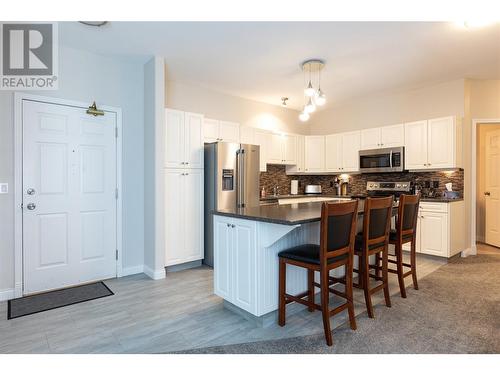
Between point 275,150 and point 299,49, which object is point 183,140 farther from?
point 275,150

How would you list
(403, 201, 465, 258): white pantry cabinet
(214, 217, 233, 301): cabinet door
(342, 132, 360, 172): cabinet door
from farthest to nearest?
(342, 132, 360, 172): cabinet door
(403, 201, 465, 258): white pantry cabinet
(214, 217, 233, 301): cabinet door

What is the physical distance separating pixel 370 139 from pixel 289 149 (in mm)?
1475

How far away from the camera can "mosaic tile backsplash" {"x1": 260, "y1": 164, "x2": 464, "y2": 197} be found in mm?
4516

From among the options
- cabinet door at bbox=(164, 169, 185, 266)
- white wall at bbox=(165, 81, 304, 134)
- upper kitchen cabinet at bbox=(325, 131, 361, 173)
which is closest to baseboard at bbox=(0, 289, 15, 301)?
cabinet door at bbox=(164, 169, 185, 266)

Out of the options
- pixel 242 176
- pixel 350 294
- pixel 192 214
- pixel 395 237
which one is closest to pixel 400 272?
pixel 395 237

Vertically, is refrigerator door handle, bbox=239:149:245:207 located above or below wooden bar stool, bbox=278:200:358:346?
above

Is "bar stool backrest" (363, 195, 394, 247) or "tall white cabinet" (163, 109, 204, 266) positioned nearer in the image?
"bar stool backrest" (363, 195, 394, 247)

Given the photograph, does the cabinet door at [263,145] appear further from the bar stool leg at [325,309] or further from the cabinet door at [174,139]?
the bar stool leg at [325,309]

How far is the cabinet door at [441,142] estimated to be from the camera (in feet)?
13.7

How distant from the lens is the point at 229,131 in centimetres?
466

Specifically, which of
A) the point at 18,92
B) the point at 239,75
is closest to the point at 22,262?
the point at 18,92

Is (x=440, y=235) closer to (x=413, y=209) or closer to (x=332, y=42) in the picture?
(x=413, y=209)

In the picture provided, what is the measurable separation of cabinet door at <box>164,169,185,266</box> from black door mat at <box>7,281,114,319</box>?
32.7 inches

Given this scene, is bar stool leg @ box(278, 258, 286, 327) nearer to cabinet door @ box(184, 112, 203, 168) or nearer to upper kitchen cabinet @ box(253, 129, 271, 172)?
cabinet door @ box(184, 112, 203, 168)
